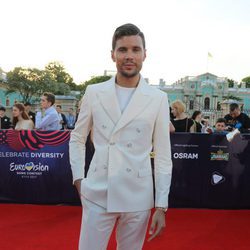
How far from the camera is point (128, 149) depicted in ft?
6.15

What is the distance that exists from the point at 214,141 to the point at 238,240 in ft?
6.04

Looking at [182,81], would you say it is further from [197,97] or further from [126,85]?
[126,85]

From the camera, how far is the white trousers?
1.88 meters

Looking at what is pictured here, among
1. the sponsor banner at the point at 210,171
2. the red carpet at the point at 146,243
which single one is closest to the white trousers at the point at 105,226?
the red carpet at the point at 146,243

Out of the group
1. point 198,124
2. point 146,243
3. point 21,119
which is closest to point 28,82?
point 21,119

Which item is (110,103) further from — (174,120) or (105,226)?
(174,120)

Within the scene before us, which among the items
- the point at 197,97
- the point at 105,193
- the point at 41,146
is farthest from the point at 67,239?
the point at 197,97

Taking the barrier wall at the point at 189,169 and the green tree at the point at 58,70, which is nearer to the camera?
the barrier wall at the point at 189,169

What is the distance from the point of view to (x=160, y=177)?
1903mm

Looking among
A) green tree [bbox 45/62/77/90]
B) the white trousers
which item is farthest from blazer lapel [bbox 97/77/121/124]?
green tree [bbox 45/62/77/90]

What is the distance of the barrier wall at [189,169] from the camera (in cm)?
569

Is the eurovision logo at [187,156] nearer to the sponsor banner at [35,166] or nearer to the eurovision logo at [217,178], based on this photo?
the eurovision logo at [217,178]

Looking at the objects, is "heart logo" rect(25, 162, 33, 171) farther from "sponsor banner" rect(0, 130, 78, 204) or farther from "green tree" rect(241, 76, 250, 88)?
"green tree" rect(241, 76, 250, 88)

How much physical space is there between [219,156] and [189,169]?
1.69 ft
